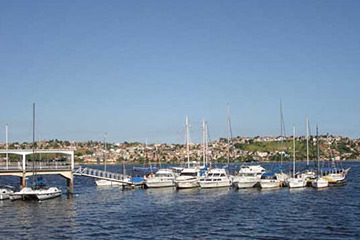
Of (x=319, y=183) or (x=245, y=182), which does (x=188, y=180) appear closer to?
(x=245, y=182)

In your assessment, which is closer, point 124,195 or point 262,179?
point 124,195

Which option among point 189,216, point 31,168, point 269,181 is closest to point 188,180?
point 269,181

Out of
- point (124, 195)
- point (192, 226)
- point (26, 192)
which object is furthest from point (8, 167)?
point (192, 226)

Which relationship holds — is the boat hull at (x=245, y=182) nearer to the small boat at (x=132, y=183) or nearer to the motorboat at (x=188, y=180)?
the motorboat at (x=188, y=180)

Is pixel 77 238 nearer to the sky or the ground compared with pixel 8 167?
nearer to the ground

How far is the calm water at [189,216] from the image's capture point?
136 feet

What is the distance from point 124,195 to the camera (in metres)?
75.2

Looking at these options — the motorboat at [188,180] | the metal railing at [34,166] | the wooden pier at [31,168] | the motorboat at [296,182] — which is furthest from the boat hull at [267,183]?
the metal railing at [34,166]

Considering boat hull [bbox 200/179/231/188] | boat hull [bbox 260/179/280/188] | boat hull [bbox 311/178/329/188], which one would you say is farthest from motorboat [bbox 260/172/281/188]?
boat hull [bbox 200/179/231/188]

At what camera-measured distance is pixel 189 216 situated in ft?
168

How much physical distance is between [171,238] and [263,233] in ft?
26.3

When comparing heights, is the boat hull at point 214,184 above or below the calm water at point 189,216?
above

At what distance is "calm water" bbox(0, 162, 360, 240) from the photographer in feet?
136

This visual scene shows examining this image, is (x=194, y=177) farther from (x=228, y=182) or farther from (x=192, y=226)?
(x=192, y=226)
